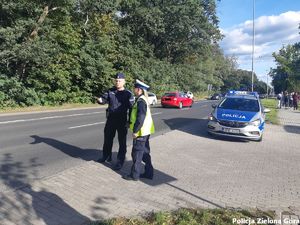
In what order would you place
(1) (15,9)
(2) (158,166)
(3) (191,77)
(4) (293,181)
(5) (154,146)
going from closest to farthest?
(4) (293,181) < (2) (158,166) < (5) (154,146) < (1) (15,9) < (3) (191,77)

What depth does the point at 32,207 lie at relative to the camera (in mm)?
5297

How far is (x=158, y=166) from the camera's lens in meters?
8.23

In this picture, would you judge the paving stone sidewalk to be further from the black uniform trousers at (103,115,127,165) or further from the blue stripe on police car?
the blue stripe on police car

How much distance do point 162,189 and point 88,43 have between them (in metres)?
28.4

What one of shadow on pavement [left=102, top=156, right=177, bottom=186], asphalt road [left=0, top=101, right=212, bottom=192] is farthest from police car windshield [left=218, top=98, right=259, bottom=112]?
shadow on pavement [left=102, top=156, right=177, bottom=186]

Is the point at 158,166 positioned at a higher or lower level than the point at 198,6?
lower

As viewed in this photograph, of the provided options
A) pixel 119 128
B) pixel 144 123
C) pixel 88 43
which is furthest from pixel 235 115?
pixel 88 43

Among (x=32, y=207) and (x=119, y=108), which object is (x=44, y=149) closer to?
(x=119, y=108)

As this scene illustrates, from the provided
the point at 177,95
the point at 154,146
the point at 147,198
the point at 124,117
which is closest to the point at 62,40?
the point at 177,95

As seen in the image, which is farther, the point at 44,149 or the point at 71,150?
the point at 71,150

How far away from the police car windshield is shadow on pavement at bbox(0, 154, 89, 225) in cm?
→ 891

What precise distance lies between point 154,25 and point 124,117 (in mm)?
39622

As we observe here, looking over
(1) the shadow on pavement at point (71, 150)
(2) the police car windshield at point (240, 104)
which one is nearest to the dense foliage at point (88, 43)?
(1) the shadow on pavement at point (71, 150)

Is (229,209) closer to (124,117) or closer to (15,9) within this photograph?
(124,117)
